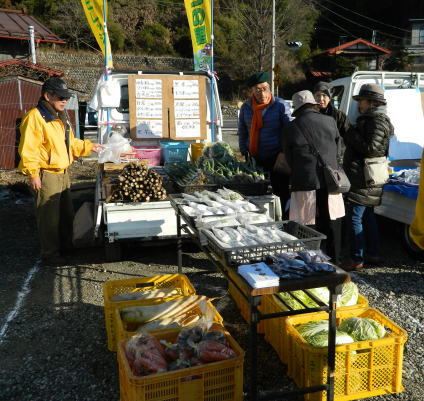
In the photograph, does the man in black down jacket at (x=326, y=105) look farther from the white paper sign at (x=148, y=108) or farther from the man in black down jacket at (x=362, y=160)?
the white paper sign at (x=148, y=108)

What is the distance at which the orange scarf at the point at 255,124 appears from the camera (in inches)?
219

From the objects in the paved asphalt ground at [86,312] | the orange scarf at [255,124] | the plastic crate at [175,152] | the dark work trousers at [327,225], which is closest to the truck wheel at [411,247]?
the paved asphalt ground at [86,312]

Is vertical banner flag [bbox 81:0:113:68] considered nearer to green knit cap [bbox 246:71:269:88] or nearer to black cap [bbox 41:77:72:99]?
black cap [bbox 41:77:72:99]

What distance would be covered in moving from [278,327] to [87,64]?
39593 mm

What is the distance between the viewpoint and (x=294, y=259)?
104 inches

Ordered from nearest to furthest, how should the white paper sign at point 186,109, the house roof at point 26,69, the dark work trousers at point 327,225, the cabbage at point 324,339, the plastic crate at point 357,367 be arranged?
1. the plastic crate at point 357,367
2. the cabbage at point 324,339
3. the dark work trousers at point 327,225
4. the white paper sign at point 186,109
5. the house roof at point 26,69

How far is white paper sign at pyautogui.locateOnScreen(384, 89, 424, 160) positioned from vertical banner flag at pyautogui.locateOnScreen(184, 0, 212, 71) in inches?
156

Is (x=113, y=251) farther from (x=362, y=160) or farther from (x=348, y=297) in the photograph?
(x=362, y=160)

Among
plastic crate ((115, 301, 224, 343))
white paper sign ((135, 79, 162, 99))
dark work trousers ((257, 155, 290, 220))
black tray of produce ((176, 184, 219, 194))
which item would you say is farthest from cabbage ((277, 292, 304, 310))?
white paper sign ((135, 79, 162, 99))

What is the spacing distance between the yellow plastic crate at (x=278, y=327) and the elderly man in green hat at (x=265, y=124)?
7.61 feet

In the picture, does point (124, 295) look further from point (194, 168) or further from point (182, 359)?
point (194, 168)

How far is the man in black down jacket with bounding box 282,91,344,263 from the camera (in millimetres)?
4348

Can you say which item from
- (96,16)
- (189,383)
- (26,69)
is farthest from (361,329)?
(26,69)

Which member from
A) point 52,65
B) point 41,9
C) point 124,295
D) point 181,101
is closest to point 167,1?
point 41,9
